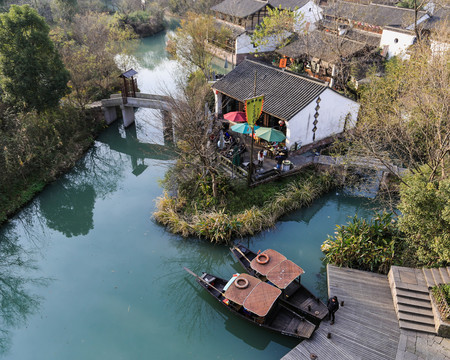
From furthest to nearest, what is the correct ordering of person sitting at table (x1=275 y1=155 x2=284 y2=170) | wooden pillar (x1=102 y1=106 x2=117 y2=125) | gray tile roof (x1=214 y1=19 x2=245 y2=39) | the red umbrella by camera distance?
1. gray tile roof (x1=214 y1=19 x2=245 y2=39)
2. wooden pillar (x1=102 y1=106 x2=117 y2=125)
3. the red umbrella
4. person sitting at table (x1=275 y1=155 x2=284 y2=170)

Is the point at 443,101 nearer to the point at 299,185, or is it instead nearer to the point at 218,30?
the point at 299,185

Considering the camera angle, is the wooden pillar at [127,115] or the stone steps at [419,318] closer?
the stone steps at [419,318]

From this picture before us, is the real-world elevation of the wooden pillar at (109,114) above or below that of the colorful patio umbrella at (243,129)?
below

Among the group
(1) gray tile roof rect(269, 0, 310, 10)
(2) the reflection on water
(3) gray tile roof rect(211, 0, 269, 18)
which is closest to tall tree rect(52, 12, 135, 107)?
(2) the reflection on water

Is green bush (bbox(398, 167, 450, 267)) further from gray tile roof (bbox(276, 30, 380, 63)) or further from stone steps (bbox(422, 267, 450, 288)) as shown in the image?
gray tile roof (bbox(276, 30, 380, 63))

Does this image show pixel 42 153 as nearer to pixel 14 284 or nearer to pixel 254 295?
pixel 14 284

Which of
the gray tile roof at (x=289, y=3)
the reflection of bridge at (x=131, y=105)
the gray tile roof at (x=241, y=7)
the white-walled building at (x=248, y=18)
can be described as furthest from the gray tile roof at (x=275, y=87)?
the gray tile roof at (x=289, y=3)

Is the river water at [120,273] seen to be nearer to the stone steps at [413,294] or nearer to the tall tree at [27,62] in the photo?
the stone steps at [413,294]

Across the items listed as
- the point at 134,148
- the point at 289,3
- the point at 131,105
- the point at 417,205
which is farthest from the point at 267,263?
the point at 289,3
